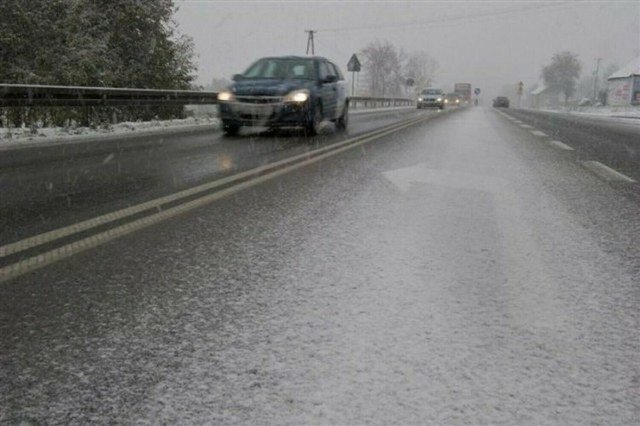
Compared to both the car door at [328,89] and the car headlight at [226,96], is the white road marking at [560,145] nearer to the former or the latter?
the car door at [328,89]

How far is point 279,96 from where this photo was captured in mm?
11320

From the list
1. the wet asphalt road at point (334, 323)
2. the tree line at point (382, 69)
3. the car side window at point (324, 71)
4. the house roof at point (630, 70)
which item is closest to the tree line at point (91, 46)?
the car side window at point (324, 71)

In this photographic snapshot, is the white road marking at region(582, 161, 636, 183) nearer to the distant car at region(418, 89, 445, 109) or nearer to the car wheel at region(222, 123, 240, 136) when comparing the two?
the car wheel at region(222, 123, 240, 136)

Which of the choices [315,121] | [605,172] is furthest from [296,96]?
[605,172]

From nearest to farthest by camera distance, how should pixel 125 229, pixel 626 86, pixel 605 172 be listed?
pixel 125 229 → pixel 605 172 → pixel 626 86

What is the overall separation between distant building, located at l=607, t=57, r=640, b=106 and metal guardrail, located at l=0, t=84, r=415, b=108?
75.8 metres

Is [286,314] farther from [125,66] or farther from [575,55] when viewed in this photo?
[575,55]

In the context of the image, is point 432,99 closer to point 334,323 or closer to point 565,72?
point 334,323

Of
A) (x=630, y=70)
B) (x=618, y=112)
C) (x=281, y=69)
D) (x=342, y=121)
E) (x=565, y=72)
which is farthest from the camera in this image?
(x=565, y=72)

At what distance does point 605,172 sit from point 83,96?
31.6 feet

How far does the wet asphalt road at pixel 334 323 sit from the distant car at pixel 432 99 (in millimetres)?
42488

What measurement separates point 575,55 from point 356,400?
506ft

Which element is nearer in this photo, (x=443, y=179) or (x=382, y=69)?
(x=443, y=179)

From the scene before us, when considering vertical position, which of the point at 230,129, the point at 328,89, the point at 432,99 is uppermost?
the point at 328,89
